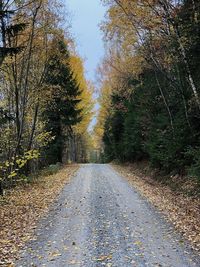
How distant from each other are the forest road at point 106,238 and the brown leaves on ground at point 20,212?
0.30m

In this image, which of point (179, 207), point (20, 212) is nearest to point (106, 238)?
point (179, 207)

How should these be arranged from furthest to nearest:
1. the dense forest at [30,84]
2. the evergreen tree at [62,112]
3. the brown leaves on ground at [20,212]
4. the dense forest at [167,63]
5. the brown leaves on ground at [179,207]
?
the evergreen tree at [62,112] → the dense forest at [30,84] → the dense forest at [167,63] → the brown leaves on ground at [179,207] → the brown leaves on ground at [20,212]

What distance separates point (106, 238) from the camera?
8.24 meters

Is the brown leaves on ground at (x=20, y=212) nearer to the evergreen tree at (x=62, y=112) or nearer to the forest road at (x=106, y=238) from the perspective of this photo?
the forest road at (x=106, y=238)

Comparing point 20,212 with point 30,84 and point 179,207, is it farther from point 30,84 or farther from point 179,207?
point 30,84

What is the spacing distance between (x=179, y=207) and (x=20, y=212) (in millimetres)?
5076

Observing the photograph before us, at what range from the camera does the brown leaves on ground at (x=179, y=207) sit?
8606 mm

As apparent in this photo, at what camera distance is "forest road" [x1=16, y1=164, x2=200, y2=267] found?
6734 millimetres

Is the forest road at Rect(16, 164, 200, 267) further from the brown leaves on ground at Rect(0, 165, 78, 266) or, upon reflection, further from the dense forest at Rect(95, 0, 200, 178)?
the dense forest at Rect(95, 0, 200, 178)

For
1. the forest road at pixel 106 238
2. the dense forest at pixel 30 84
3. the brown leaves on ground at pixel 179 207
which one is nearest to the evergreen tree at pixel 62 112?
the dense forest at pixel 30 84

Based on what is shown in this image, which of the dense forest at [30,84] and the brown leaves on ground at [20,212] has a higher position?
the dense forest at [30,84]

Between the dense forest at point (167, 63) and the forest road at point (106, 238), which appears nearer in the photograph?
the forest road at point (106, 238)

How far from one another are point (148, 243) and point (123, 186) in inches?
371

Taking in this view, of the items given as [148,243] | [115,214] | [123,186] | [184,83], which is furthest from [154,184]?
[148,243]
